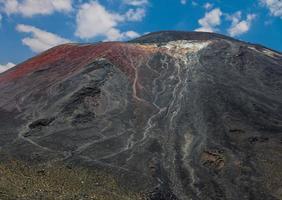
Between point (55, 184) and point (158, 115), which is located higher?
point (158, 115)

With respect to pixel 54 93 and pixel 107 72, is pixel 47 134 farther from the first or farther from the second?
pixel 107 72

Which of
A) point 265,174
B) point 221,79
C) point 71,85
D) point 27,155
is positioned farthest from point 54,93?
point 265,174

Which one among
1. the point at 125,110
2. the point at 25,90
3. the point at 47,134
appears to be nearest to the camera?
the point at 47,134

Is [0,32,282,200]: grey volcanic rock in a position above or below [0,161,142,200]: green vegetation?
above

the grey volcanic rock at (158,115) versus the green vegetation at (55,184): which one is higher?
the grey volcanic rock at (158,115)

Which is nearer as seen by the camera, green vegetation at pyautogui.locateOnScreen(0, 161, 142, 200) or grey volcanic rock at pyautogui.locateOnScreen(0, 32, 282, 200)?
green vegetation at pyautogui.locateOnScreen(0, 161, 142, 200)

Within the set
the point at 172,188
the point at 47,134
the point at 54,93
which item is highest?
the point at 54,93

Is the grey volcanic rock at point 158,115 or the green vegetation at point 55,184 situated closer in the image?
the green vegetation at point 55,184

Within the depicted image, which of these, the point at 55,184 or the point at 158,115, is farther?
the point at 158,115
